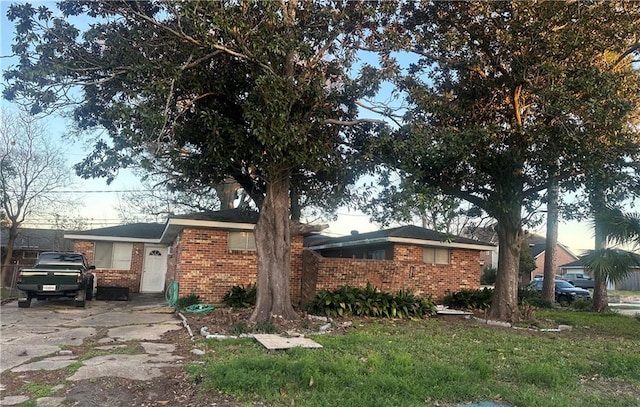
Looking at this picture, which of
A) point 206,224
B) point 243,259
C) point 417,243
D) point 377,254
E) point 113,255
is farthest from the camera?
point 113,255

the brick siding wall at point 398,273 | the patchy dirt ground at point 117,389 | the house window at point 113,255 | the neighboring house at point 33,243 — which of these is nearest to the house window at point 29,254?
the neighboring house at point 33,243

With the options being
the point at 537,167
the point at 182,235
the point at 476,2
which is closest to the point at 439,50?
the point at 476,2

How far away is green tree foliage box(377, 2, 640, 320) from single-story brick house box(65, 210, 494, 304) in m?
2.06

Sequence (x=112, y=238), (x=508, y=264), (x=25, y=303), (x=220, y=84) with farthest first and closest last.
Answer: (x=112, y=238)
(x=25, y=303)
(x=508, y=264)
(x=220, y=84)

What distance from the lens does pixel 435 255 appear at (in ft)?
60.8

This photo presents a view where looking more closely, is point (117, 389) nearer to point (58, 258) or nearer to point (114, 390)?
point (114, 390)

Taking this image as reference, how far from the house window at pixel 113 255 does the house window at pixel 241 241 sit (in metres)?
8.19

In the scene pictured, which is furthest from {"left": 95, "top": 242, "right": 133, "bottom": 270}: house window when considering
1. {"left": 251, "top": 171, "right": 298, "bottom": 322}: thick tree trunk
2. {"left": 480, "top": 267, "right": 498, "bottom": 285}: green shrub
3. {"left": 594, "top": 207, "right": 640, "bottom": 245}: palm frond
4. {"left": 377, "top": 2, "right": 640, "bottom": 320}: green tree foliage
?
{"left": 480, "top": 267, "right": 498, "bottom": 285}: green shrub

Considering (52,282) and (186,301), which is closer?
(52,282)

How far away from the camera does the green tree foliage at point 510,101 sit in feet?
33.9

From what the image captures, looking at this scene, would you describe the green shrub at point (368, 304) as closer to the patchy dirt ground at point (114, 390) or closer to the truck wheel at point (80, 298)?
the patchy dirt ground at point (114, 390)

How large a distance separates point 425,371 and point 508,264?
26.6 ft

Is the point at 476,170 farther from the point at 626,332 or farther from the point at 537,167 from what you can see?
the point at 626,332

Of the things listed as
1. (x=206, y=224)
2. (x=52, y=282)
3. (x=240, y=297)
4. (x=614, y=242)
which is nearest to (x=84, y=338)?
(x=240, y=297)
